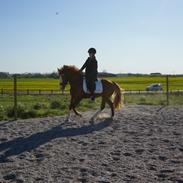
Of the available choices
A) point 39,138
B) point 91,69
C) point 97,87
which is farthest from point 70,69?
point 39,138

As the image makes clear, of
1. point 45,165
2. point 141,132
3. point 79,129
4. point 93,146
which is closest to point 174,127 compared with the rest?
point 141,132

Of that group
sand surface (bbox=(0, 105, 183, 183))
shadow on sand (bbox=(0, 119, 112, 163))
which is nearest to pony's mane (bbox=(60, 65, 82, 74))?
sand surface (bbox=(0, 105, 183, 183))

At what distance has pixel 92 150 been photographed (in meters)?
7.65

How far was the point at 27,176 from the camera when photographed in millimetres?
5973

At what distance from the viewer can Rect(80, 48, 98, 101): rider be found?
461 inches

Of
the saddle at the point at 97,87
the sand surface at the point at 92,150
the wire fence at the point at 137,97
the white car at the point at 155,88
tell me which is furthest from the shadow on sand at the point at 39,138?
the white car at the point at 155,88

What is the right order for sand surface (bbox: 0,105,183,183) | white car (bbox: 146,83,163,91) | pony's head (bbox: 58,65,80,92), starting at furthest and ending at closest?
white car (bbox: 146,83,163,91) → pony's head (bbox: 58,65,80,92) → sand surface (bbox: 0,105,183,183)

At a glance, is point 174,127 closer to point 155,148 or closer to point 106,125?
point 106,125

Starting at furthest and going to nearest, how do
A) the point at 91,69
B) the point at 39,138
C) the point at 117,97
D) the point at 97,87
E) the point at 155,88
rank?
the point at 155,88, the point at 117,97, the point at 97,87, the point at 91,69, the point at 39,138

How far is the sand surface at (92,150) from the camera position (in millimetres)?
5965

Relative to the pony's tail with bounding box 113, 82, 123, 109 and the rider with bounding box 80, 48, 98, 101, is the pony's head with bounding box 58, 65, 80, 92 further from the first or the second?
the pony's tail with bounding box 113, 82, 123, 109

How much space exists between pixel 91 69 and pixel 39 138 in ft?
11.0

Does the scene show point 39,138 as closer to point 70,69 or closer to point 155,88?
point 70,69

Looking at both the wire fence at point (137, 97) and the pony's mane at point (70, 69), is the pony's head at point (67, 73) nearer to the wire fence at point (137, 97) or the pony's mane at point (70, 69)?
the pony's mane at point (70, 69)
